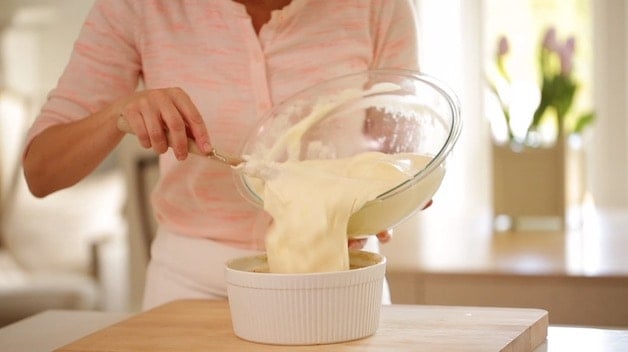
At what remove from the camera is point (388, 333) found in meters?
1.06

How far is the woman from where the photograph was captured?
1.31 meters

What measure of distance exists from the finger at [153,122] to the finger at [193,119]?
21 mm

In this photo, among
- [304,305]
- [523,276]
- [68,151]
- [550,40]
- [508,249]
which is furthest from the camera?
[550,40]

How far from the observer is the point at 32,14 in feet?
13.3

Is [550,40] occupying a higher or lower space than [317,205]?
higher

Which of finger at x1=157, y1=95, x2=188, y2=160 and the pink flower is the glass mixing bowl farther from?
the pink flower

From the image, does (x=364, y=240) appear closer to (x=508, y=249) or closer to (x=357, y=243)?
(x=357, y=243)

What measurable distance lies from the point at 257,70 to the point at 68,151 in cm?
25

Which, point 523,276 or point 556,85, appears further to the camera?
point 556,85

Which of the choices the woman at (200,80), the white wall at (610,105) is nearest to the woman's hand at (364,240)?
the woman at (200,80)

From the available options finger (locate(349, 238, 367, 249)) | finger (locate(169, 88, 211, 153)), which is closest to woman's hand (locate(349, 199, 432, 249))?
finger (locate(349, 238, 367, 249))

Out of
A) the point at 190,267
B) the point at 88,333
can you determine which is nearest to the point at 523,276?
the point at 190,267

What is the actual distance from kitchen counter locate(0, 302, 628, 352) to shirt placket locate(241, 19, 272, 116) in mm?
306

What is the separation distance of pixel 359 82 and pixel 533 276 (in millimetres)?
653
